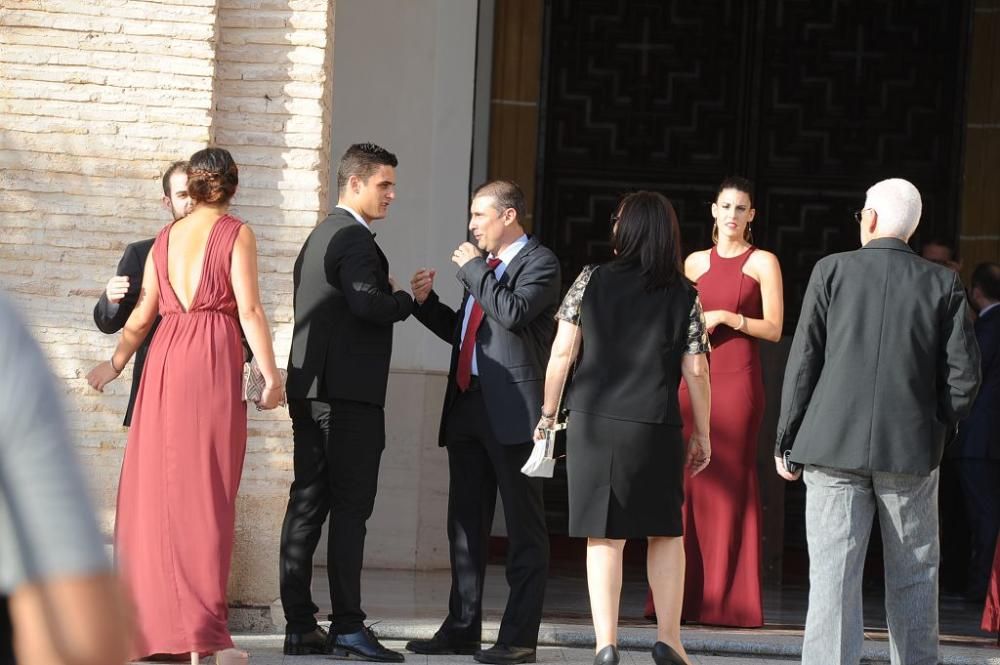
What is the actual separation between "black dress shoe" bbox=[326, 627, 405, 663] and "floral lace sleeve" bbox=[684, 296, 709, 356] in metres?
1.58

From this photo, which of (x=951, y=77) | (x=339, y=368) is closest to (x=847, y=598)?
(x=339, y=368)

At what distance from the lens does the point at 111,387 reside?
20.2 feet

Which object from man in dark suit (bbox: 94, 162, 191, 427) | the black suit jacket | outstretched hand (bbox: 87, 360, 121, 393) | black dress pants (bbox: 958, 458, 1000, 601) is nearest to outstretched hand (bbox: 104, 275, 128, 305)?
man in dark suit (bbox: 94, 162, 191, 427)

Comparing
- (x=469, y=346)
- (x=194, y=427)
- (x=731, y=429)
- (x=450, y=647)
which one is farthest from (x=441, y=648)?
(x=731, y=429)

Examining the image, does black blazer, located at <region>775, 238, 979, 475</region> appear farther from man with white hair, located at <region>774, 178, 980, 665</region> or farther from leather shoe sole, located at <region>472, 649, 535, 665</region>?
leather shoe sole, located at <region>472, 649, 535, 665</region>

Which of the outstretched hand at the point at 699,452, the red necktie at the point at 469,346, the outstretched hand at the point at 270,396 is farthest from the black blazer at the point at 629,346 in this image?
the outstretched hand at the point at 270,396

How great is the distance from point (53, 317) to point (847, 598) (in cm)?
325

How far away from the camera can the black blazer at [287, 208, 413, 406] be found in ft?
18.5

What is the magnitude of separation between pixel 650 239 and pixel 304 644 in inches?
78.5

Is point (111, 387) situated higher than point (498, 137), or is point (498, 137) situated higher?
point (498, 137)

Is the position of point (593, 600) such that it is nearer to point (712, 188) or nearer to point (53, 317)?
point (53, 317)

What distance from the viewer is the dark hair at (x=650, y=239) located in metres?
5.23

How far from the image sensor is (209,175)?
16.8 feet

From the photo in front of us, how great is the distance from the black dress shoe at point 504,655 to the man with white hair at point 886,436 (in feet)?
4.25
